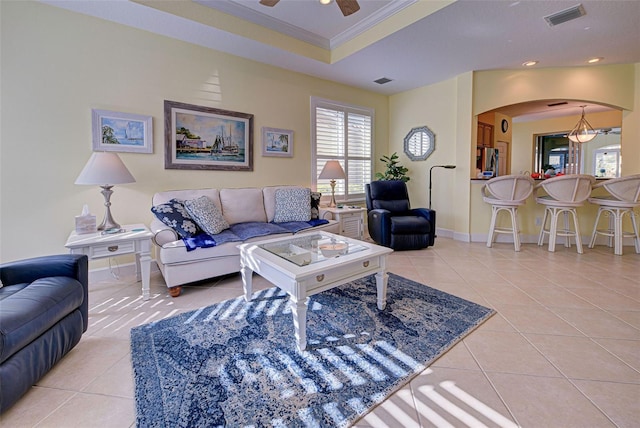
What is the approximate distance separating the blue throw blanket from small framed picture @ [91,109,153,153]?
1.29m

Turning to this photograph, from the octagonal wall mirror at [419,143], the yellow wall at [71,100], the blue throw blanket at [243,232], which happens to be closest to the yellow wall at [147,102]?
the yellow wall at [71,100]

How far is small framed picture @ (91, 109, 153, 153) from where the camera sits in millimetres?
2914

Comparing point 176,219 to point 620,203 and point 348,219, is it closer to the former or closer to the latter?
point 348,219

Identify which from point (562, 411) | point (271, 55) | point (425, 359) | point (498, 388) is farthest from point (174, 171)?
point (562, 411)

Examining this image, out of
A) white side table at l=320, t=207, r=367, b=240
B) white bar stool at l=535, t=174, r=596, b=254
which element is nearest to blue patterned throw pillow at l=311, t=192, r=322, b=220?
white side table at l=320, t=207, r=367, b=240

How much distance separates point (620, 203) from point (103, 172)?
5974 millimetres

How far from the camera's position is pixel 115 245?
240cm

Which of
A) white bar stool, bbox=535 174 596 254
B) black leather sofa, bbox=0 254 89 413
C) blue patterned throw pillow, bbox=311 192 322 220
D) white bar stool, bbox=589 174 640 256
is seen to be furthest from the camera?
blue patterned throw pillow, bbox=311 192 322 220

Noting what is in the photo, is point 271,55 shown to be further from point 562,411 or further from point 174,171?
point 562,411

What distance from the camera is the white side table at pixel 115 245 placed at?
2.29 meters

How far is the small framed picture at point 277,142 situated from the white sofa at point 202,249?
2.77 feet

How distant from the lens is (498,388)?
1.44 m

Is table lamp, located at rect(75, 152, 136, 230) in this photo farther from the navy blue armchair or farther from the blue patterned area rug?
the navy blue armchair

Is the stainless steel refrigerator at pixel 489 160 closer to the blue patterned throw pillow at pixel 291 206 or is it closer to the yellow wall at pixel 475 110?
the yellow wall at pixel 475 110
